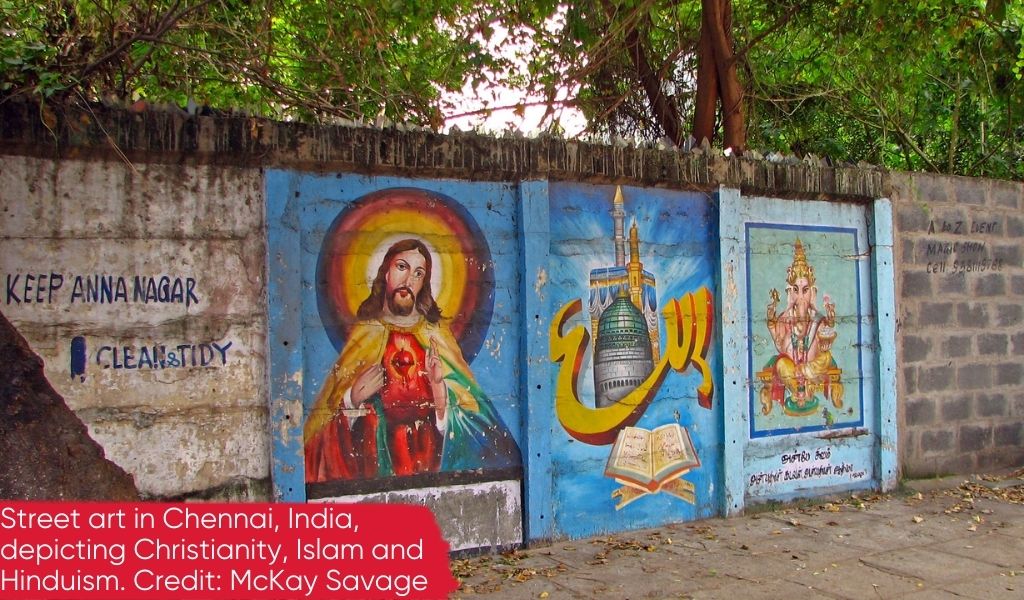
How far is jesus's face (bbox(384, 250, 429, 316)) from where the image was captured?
15.3 feet

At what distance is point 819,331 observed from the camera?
6.20m

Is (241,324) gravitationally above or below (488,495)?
above

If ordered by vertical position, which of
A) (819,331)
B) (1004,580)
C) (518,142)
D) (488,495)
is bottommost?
(1004,580)

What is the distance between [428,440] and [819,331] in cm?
309

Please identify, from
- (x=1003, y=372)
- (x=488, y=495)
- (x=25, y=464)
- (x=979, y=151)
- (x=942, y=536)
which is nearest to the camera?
(x=25, y=464)

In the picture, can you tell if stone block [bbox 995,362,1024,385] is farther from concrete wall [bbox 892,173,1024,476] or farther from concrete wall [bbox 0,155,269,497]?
concrete wall [bbox 0,155,269,497]

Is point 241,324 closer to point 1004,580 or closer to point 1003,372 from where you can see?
point 1004,580

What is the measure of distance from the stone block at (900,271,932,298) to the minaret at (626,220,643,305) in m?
2.43

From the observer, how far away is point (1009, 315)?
7121mm

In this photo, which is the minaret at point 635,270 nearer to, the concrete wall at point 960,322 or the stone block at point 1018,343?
the concrete wall at point 960,322

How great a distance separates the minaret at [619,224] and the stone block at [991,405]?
3.54 m

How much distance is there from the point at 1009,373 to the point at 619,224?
13.1 ft

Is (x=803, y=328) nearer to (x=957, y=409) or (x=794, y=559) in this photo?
(x=957, y=409)

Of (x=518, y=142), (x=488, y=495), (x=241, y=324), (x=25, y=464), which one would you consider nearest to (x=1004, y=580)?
(x=488, y=495)
